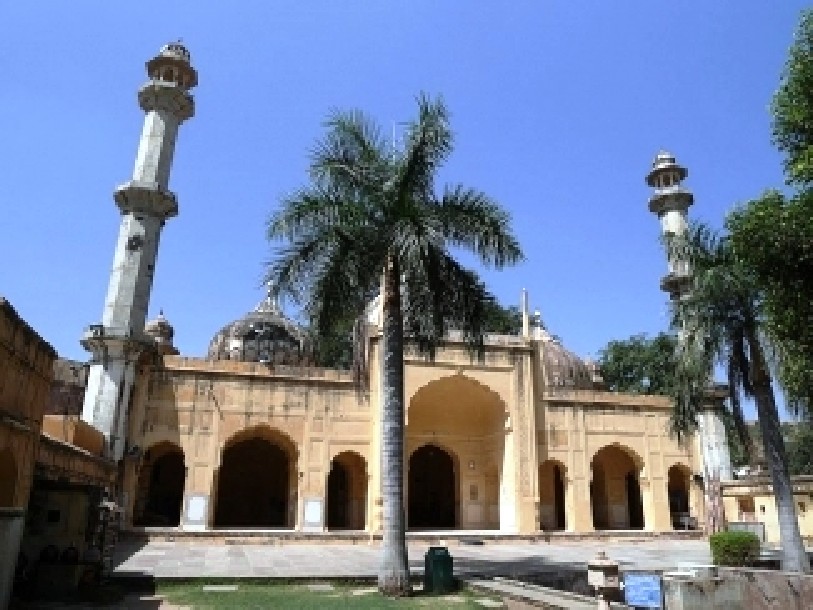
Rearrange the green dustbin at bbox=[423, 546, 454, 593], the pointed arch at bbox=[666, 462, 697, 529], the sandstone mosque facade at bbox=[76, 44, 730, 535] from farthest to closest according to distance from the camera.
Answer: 1. the pointed arch at bbox=[666, 462, 697, 529]
2. the sandstone mosque facade at bbox=[76, 44, 730, 535]
3. the green dustbin at bbox=[423, 546, 454, 593]

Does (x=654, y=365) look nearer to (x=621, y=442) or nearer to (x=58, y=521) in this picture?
(x=621, y=442)

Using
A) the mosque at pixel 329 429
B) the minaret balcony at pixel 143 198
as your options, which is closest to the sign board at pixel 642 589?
the mosque at pixel 329 429

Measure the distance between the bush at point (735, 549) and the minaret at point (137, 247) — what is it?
16.7 metres

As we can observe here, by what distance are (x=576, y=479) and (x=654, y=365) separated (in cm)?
1854

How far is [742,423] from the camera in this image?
1527 cm

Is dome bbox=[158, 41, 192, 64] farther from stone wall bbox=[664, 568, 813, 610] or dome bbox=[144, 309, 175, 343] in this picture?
stone wall bbox=[664, 568, 813, 610]

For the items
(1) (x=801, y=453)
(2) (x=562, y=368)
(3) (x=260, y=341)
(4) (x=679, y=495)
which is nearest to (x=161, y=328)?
(3) (x=260, y=341)

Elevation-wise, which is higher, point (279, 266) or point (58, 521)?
point (279, 266)

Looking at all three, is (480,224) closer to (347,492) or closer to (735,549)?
(735,549)

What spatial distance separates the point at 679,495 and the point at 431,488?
39.1ft

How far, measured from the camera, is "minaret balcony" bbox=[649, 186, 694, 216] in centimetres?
2880

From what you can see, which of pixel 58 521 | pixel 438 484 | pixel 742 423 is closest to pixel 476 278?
pixel 742 423

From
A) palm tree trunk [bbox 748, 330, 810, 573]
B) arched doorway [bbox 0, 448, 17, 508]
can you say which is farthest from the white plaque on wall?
arched doorway [bbox 0, 448, 17, 508]

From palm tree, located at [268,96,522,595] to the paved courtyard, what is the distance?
3517mm
